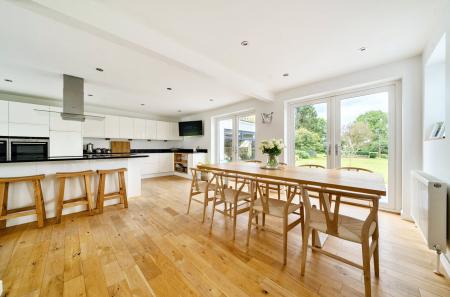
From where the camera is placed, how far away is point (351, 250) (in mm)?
1745

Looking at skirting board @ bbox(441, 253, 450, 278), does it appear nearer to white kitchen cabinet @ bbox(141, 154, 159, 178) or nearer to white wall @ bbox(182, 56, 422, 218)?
white wall @ bbox(182, 56, 422, 218)

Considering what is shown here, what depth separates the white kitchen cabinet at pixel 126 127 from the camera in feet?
17.4

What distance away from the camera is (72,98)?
2.94 meters

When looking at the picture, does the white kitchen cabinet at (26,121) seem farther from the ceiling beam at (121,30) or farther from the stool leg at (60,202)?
the ceiling beam at (121,30)

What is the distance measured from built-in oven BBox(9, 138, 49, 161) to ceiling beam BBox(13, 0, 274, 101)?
3.39m

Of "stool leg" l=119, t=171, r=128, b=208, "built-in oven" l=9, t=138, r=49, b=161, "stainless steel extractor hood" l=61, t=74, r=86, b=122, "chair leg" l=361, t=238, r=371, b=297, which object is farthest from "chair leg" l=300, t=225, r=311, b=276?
"built-in oven" l=9, t=138, r=49, b=161

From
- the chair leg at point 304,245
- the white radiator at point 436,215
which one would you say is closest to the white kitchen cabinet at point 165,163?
the chair leg at point 304,245

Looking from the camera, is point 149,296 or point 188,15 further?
point 188,15

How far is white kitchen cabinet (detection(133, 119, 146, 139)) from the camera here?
5.59m

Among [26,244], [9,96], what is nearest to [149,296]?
[26,244]

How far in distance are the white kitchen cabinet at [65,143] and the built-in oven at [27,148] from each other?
0.11 metres

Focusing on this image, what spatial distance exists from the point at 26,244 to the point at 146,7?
9.21 ft

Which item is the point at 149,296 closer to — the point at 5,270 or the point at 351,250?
the point at 5,270

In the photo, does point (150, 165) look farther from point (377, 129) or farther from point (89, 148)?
point (377, 129)
